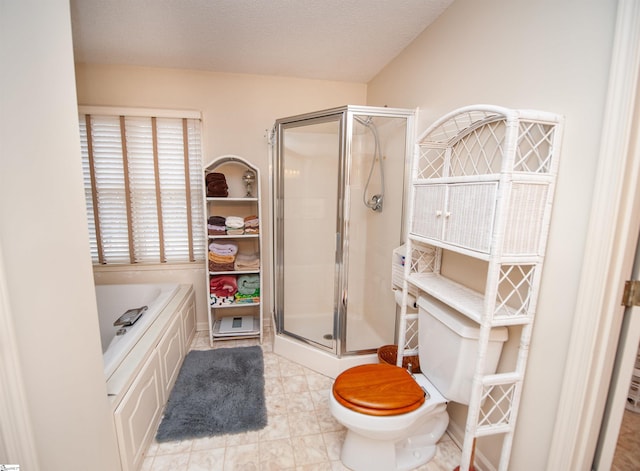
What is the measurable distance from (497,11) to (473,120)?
463mm

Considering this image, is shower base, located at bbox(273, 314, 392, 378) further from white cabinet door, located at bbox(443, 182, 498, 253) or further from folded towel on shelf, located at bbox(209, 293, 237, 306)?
white cabinet door, located at bbox(443, 182, 498, 253)

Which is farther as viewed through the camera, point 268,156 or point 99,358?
point 268,156

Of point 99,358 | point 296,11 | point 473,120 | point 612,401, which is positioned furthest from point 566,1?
point 99,358

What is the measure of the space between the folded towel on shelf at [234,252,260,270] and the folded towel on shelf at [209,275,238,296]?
0.16 meters

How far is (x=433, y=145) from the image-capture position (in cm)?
162

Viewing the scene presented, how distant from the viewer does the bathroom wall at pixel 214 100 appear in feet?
8.14

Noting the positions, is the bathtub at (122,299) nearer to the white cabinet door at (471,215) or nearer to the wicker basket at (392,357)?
the wicker basket at (392,357)

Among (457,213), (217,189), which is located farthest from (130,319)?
(457,213)

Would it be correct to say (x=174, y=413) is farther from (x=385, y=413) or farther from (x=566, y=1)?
(x=566, y=1)

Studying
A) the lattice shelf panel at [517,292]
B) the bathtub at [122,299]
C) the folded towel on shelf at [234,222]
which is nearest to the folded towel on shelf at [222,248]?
the folded towel on shelf at [234,222]

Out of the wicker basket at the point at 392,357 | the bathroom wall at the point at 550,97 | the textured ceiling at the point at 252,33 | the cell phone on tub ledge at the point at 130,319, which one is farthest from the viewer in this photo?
the cell phone on tub ledge at the point at 130,319

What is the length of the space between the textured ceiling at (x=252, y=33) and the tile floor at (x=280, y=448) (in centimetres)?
243

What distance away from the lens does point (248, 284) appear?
2678mm

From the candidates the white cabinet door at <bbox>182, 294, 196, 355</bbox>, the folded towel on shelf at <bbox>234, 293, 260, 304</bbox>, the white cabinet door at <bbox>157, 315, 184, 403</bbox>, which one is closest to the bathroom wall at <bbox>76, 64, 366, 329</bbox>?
the white cabinet door at <bbox>182, 294, 196, 355</bbox>
